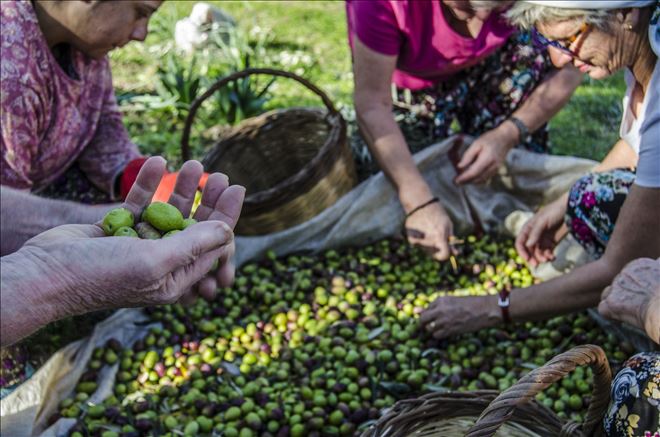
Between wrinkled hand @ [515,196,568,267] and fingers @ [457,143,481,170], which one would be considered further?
fingers @ [457,143,481,170]

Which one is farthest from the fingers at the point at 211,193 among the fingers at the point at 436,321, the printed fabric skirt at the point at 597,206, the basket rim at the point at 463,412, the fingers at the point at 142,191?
the printed fabric skirt at the point at 597,206

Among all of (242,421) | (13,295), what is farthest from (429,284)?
(13,295)

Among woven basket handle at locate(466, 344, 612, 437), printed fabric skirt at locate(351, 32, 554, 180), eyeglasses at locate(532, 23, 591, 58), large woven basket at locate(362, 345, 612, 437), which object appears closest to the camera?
woven basket handle at locate(466, 344, 612, 437)

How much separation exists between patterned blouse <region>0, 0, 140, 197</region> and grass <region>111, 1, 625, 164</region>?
1487 millimetres

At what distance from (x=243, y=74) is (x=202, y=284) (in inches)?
66.9

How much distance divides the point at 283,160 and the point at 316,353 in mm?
1494

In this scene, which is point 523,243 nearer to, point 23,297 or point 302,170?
point 302,170

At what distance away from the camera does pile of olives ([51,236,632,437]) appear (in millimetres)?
3068

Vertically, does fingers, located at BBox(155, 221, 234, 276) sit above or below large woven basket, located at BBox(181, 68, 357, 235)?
above

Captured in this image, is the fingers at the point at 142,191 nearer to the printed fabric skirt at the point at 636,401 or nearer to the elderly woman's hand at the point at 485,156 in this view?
the printed fabric skirt at the point at 636,401

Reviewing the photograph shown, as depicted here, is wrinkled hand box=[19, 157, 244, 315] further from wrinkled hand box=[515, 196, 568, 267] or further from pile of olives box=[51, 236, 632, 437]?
wrinkled hand box=[515, 196, 568, 267]

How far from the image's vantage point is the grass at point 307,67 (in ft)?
18.6

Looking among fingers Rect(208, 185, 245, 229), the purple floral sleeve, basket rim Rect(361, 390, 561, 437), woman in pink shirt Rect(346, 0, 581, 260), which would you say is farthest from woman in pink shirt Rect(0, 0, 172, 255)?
basket rim Rect(361, 390, 561, 437)

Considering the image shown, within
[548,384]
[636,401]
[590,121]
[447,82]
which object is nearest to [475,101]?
[447,82]
